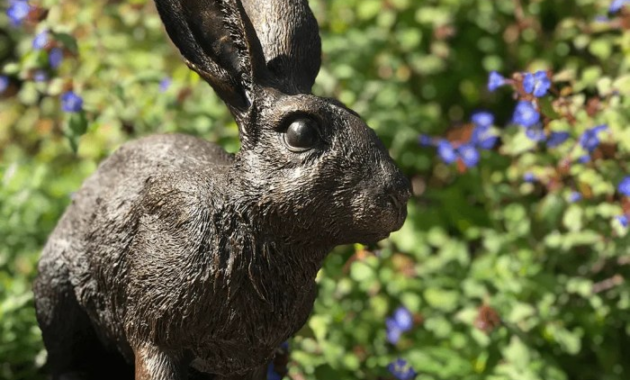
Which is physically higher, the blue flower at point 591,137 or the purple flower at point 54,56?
the blue flower at point 591,137

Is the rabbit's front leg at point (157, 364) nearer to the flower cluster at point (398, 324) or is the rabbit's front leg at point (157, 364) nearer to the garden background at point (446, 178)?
the garden background at point (446, 178)

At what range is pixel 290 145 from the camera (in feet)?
5.46

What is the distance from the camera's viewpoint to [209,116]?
3020 mm

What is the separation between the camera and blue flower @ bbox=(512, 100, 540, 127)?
8.10ft

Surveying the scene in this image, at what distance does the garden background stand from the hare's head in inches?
30.2

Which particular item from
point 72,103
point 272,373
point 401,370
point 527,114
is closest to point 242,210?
point 272,373

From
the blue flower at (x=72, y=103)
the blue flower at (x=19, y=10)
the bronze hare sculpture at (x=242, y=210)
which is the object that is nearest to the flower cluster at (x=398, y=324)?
the bronze hare sculpture at (x=242, y=210)

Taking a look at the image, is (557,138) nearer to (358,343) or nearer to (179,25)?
(358,343)

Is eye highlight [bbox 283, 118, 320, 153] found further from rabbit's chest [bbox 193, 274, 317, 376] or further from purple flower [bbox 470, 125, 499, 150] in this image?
purple flower [bbox 470, 125, 499, 150]

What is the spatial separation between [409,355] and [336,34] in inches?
56.9

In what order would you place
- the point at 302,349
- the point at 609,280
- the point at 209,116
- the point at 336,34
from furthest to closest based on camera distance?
the point at 336,34 → the point at 209,116 → the point at 609,280 → the point at 302,349

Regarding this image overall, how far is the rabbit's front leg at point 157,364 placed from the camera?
1.80m

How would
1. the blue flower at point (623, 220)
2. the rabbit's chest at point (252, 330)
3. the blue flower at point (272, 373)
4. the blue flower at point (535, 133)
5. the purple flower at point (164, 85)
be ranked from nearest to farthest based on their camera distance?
the rabbit's chest at point (252, 330)
the blue flower at point (272, 373)
the blue flower at point (623, 220)
the blue flower at point (535, 133)
the purple flower at point (164, 85)

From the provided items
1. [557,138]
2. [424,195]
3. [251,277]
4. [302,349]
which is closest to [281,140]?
[251,277]
